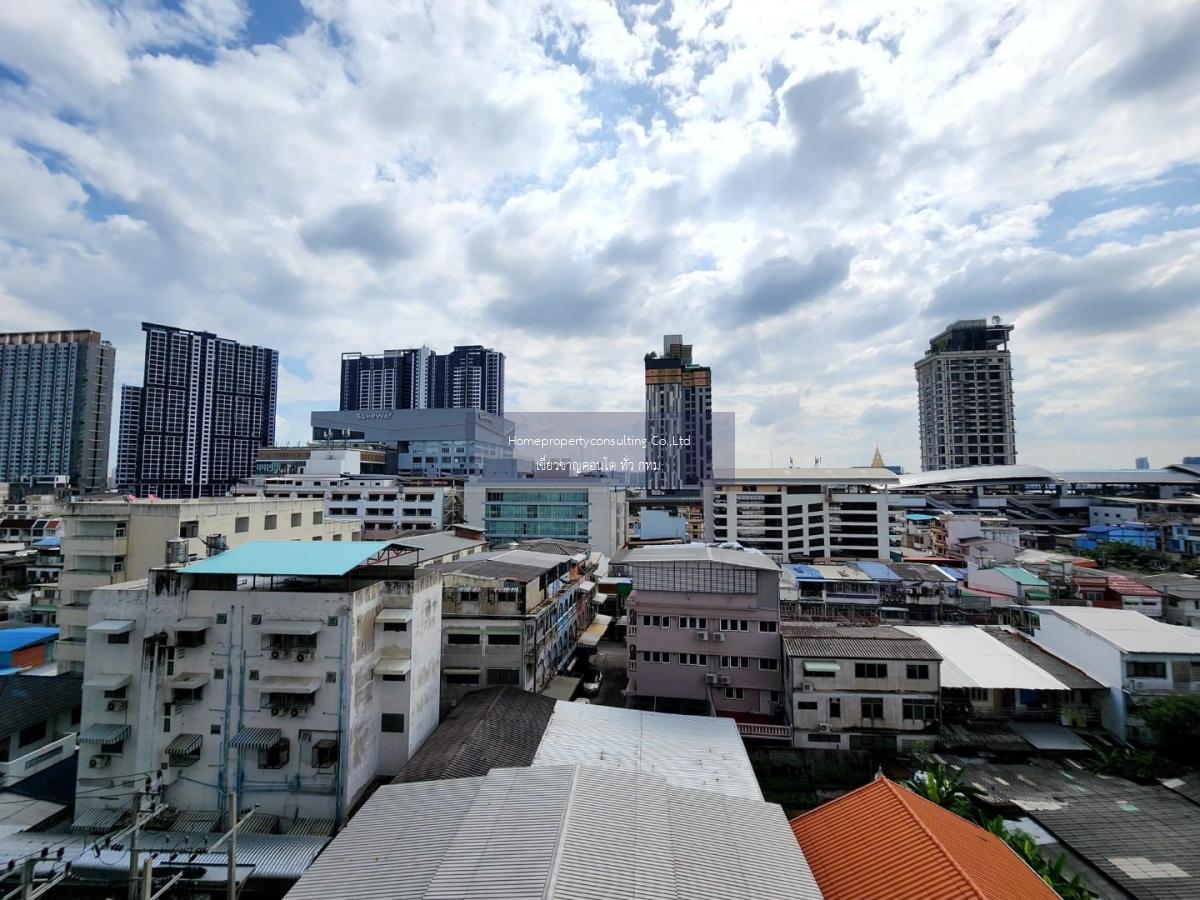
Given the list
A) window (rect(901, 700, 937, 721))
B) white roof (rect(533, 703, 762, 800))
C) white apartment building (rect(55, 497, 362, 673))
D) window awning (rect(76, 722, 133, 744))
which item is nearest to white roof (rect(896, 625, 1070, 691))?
window (rect(901, 700, 937, 721))

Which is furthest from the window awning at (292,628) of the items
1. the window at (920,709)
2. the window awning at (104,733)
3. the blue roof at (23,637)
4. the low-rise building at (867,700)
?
the blue roof at (23,637)

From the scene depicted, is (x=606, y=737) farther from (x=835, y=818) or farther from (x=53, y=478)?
(x=53, y=478)

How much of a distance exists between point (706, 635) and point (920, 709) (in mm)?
7958

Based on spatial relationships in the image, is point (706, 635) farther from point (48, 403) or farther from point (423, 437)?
point (48, 403)

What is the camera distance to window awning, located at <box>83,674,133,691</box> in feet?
53.1

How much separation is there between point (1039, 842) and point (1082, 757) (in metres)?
7.70

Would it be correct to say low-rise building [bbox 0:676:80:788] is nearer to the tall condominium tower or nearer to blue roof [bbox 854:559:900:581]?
blue roof [bbox 854:559:900:581]

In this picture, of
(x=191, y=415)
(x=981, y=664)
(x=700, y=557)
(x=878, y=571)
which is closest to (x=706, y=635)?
(x=700, y=557)

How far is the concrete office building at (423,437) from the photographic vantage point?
8388cm

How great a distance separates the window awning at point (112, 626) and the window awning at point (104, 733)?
2.76 m

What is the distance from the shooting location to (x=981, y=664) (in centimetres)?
2306

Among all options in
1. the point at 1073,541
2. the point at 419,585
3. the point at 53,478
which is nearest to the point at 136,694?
the point at 419,585

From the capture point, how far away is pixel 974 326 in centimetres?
10219

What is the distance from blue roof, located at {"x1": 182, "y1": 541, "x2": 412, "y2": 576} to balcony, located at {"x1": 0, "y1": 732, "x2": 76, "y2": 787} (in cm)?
735
